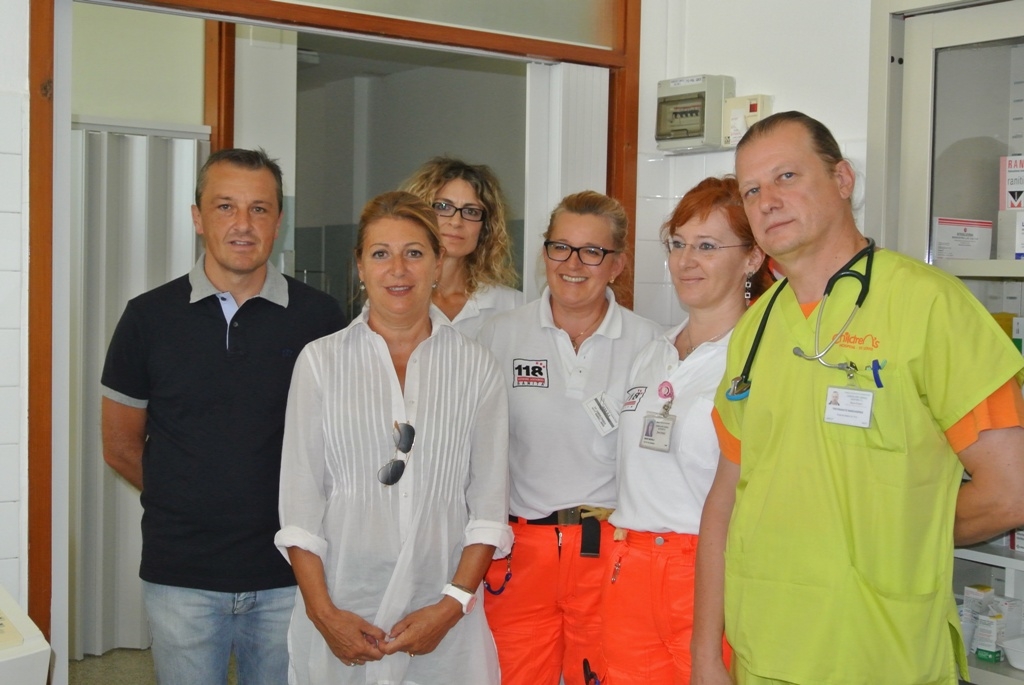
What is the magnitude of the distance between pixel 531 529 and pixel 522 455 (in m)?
0.18

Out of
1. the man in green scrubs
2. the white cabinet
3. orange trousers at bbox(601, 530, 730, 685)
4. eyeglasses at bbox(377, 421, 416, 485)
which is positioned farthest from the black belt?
the white cabinet

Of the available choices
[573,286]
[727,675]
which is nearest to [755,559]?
[727,675]

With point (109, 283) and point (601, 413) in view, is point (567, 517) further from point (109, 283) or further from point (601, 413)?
point (109, 283)

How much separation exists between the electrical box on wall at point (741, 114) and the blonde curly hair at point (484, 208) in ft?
2.72

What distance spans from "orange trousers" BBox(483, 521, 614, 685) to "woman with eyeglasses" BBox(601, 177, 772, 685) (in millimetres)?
102

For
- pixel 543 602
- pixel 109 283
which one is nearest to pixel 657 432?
pixel 543 602

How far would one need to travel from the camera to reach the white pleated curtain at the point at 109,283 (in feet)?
14.3

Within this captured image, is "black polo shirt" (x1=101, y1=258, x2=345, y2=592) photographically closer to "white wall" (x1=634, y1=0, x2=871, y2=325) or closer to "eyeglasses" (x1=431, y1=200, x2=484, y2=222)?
"eyeglasses" (x1=431, y1=200, x2=484, y2=222)

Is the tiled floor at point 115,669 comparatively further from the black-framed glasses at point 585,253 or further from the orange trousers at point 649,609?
the black-framed glasses at point 585,253

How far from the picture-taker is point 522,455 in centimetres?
253

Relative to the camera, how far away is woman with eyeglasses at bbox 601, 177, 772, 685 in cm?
227

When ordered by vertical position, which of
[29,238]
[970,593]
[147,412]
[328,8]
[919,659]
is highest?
[328,8]

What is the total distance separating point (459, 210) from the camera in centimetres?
296

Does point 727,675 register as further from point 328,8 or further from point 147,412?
point 328,8
